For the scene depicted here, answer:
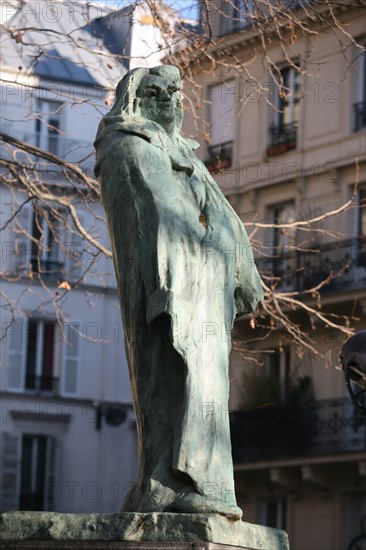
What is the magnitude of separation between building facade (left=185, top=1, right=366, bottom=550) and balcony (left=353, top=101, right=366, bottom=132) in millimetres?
26

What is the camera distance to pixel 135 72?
7.70 meters

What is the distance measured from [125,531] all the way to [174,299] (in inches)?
40.0

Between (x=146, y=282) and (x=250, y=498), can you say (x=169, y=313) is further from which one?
(x=250, y=498)

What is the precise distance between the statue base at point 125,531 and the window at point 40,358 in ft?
109

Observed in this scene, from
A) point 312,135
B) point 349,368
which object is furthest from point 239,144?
point 349,368

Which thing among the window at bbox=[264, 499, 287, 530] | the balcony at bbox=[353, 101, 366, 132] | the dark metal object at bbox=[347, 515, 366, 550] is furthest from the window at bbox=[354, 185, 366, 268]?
the window at bbox=[264, 499, 287, 530]

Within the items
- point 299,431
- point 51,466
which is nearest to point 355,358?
point 299,431

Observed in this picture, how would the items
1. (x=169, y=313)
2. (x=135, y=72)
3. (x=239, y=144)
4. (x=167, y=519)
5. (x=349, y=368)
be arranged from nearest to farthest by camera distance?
(x=167, y=519)
(x=169, y=313)
(x=135, y=72)
(x=349, y=368)
(x=239, y=144)

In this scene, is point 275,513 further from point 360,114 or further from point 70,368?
point 70,368

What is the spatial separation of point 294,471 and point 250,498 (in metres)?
1.41

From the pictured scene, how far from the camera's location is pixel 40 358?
132 feet

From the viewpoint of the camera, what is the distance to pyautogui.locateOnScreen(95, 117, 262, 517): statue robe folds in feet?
23.1

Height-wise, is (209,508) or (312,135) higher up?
(312,135)

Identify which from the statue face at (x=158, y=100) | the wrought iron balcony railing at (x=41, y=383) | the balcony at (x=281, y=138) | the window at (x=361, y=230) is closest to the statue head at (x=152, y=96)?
the statue face at (x=158, y=100)
